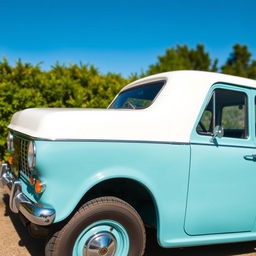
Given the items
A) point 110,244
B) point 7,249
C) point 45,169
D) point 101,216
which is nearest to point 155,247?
point 110,244

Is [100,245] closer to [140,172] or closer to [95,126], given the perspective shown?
[140,172]

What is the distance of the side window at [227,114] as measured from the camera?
313 centimetres

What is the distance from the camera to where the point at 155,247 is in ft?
11.8

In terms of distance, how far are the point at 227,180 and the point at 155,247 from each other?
1210 millimetres

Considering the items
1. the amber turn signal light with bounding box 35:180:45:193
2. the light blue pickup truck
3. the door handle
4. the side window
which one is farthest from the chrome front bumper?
the door handle

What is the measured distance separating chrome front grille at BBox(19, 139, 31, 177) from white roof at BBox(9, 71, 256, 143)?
0.13 metres

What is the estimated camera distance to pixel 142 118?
2740mm

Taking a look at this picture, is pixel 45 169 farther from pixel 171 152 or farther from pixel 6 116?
pixel 6 116

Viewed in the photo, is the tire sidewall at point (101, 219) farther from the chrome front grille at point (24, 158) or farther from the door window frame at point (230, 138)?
the door window frame at point (230, 138)

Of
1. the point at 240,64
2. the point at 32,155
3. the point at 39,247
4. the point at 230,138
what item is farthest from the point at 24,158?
the point at 240,64

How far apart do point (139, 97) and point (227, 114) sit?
1.09 m

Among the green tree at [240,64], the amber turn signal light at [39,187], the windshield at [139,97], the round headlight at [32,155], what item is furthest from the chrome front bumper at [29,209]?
the green tree at [240,64]

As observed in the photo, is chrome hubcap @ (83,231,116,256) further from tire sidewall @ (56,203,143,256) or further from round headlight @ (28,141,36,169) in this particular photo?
round headlight @ (28,141,36,169)

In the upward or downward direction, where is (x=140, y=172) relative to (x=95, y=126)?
downward
